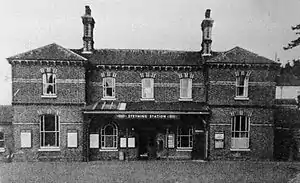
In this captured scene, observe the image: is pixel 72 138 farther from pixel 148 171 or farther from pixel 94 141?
pixel 148 171

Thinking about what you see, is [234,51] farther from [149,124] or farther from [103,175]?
[103,175]

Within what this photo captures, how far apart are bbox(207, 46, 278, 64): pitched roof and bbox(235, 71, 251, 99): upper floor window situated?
718 mm

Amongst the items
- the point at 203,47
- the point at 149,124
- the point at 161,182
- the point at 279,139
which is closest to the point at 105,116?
the point at 149,124

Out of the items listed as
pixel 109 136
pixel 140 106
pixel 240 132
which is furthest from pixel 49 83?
pixel 240 132

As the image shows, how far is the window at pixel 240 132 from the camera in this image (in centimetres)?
1500

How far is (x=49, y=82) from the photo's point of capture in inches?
578

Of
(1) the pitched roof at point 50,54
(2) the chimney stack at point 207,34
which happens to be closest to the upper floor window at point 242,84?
Result: (2) the chimney stack at point 207,34

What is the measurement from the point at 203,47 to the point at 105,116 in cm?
788

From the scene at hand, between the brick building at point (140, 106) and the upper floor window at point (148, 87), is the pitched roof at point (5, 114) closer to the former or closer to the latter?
the brick building at point (140, 106)

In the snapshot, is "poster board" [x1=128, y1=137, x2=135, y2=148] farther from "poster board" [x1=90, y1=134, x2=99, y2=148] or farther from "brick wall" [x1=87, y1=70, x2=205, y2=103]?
"brick wall" [x1=87, y1=70, x2=205, y2=103]

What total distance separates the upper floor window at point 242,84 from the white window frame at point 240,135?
1.28 metres

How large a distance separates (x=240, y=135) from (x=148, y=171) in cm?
645

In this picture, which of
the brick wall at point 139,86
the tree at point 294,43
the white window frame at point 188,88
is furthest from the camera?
the white window frame at point 188,88

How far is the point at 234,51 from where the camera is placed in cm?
1517
